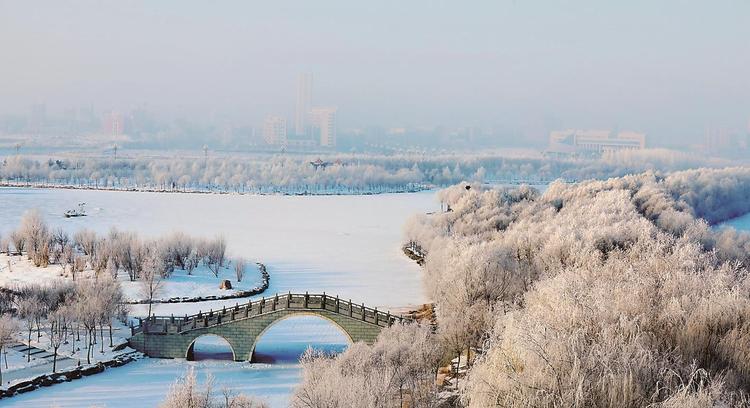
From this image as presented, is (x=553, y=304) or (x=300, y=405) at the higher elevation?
(x=553, y=304)

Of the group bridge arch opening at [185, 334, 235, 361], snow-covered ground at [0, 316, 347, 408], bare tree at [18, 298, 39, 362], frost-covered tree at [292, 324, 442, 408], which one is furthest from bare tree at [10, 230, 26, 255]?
frost-covered tree at [292, 324, 442, 408]

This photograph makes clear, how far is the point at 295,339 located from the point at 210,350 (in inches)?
112

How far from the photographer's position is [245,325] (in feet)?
80.6

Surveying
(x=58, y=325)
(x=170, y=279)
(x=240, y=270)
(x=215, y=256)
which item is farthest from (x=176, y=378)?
(x=215, y=256)

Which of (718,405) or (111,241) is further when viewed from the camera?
(111,241)

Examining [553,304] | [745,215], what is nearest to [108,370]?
[553,304]

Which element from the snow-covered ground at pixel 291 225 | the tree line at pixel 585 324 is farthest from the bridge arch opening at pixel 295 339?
the tree line at pixel 585 324

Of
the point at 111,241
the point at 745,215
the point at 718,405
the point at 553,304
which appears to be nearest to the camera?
the point at 718,405

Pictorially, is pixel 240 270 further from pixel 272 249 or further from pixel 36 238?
pixel 36 238

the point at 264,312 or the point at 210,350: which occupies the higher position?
the point at 264,312

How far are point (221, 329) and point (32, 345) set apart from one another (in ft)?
18.2

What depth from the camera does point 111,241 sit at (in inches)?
1460

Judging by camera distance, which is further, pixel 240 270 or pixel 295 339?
pixel 240 270

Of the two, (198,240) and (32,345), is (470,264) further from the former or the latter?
(198,240)
